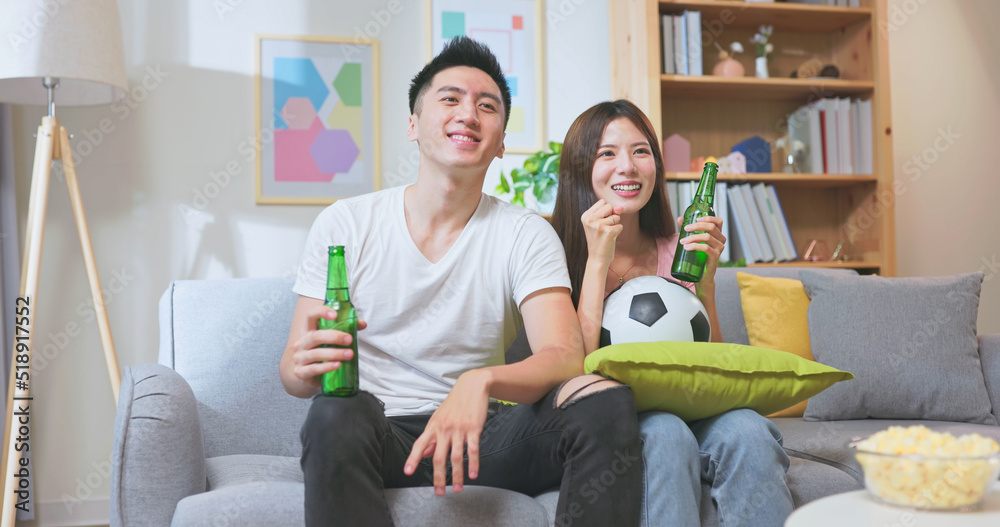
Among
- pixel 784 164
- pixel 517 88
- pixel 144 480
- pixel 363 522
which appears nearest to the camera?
pixel 363 522

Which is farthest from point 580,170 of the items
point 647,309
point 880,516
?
point 880,516

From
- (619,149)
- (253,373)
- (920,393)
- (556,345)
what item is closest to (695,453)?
(556,345)

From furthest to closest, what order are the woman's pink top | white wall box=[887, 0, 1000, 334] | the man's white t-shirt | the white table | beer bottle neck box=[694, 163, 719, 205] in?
white wall box=[887, 0, 1000, 334]
the woman's pink top
beer bottle neck box=[694, 163, 719, 205]
the man's white t-shirt
the white table

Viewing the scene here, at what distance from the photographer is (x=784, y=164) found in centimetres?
309

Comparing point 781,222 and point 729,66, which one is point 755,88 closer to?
point 729,66

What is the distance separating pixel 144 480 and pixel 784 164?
2.66m

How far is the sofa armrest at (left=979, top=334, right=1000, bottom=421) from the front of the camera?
6.16 feet

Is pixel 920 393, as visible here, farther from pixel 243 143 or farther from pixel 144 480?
pixel 243 143

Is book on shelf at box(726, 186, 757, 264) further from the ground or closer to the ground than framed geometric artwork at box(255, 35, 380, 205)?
closer to the ground

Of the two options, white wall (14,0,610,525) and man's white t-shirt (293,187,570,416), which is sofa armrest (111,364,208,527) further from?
white wall (14,0,610,525)

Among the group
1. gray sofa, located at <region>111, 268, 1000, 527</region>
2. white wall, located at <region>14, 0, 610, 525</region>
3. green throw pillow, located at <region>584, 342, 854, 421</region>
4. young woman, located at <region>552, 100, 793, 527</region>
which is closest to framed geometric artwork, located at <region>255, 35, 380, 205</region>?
white wall, located at <region>14, 0, 610, 525</region>

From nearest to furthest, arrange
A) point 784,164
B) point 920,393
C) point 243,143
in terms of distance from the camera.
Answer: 1. point 920,393
2. point 243,143
3. point 784,164

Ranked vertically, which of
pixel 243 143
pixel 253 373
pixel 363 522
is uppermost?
pixel 243 143

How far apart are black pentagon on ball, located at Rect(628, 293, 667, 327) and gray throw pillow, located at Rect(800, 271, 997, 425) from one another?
62 cm
